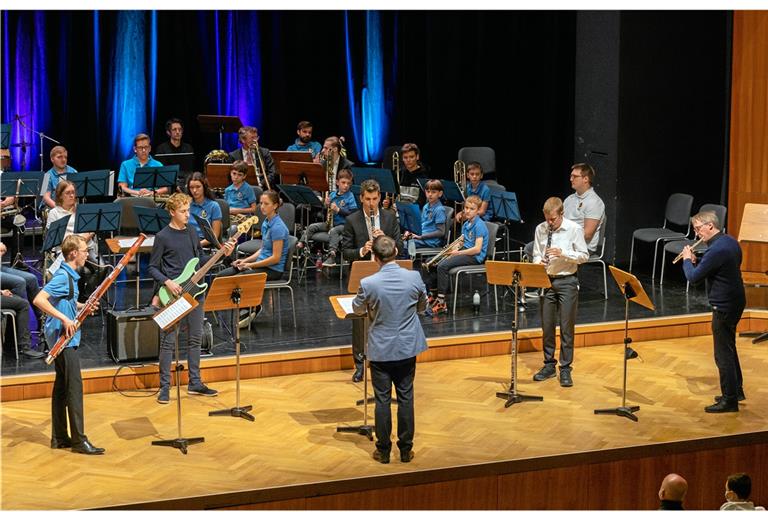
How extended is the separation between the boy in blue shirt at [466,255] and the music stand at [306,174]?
1817 millimetres

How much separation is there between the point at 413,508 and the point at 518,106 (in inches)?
274

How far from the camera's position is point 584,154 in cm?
1155

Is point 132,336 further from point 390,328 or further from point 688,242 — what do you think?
point 688,242

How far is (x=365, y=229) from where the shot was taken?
26.7ft

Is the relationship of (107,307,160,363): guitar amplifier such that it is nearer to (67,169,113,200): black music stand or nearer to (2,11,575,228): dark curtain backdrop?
(67,169,113,200): black music stand

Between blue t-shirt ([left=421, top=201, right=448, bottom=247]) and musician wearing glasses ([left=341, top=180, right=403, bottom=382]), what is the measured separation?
1.70 metres

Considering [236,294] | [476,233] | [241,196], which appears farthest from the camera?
[241,196]

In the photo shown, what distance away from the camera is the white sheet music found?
653 centimetres

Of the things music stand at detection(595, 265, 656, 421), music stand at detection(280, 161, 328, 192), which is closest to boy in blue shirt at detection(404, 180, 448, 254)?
music stand at detection(280, 161, 328, 192)

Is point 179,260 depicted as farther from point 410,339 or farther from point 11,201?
point 11,201

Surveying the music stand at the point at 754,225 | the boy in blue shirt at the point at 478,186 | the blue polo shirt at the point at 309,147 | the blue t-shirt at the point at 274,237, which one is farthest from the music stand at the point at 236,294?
the blue polo shirt at the point at 309,147

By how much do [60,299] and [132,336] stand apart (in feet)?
4.47

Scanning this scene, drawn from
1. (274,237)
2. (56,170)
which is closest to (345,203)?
(274,237)

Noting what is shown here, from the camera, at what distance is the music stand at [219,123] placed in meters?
11.8
